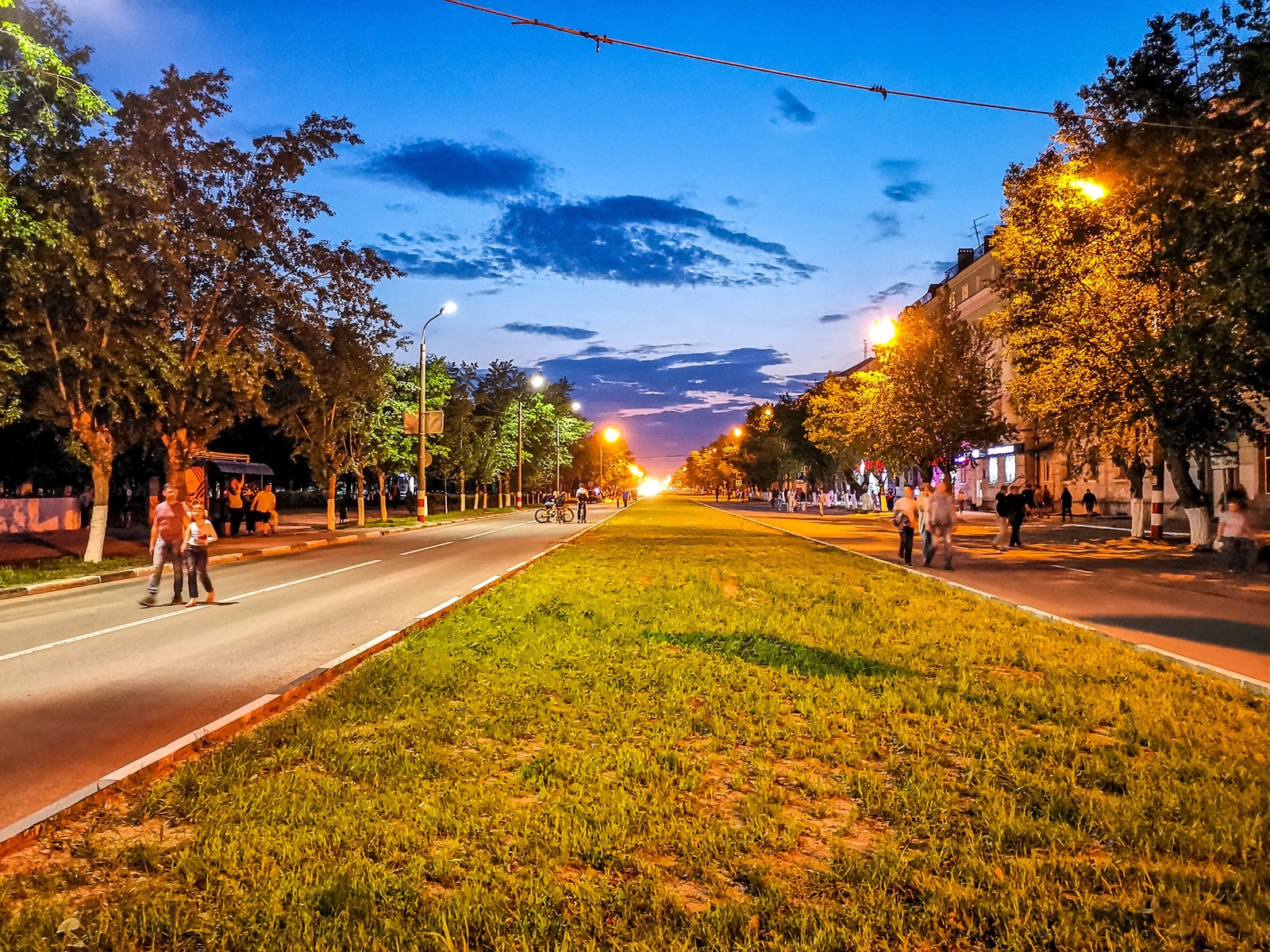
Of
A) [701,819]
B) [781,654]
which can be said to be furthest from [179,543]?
[701,819]

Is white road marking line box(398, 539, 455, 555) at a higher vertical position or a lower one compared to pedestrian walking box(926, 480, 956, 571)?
lower

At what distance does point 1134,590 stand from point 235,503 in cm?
2781

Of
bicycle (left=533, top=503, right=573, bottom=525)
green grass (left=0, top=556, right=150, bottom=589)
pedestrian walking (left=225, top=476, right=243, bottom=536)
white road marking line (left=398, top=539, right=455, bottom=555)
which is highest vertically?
pedestrian walking (left=225, top=476, right=243, bottom=536)

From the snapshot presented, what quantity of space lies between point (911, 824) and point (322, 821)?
9.40ft

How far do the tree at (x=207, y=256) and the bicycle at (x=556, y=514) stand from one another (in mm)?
20276

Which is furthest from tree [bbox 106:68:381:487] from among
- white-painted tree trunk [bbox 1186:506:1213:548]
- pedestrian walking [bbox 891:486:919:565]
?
white-painted tree trunk [bbox 1186:506:1213:548]

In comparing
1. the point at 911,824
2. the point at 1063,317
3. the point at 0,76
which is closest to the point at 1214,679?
the point at 911,824

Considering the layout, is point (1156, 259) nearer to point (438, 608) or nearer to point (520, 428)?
point (438, 608)

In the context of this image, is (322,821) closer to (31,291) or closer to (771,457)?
(31,291)

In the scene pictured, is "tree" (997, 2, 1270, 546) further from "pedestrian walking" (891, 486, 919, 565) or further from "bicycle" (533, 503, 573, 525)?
"bicycle" (533, 503, 573, 525)

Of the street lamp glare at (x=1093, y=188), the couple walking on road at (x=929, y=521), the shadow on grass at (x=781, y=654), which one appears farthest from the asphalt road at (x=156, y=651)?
the street lamp glare at (x=1093, y=188)

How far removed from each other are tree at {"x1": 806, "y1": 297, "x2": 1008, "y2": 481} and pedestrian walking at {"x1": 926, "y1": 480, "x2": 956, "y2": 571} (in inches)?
707

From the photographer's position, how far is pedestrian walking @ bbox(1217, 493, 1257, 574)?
18344 mm

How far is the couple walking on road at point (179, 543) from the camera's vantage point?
14602mm
